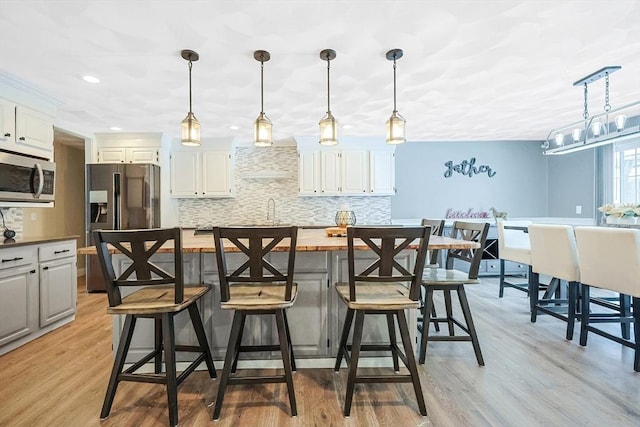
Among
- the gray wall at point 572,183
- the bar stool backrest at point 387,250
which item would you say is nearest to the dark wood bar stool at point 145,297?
the bar stool backrest at point 387,250

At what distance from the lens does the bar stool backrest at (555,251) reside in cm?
272

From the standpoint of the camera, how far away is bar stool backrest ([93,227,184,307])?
157cm

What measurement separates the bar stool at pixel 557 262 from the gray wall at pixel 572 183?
2336mm

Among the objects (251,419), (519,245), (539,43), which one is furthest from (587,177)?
(251,419)

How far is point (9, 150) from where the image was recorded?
2.82m

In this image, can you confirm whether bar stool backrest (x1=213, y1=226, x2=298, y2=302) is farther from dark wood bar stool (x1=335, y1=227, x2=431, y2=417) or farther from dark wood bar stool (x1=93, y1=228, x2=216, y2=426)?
dark wood bar stool (x1=335, y1=227, x2=431, y2=417)

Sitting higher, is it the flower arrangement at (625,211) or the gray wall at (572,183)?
the gray wall at (572,183)

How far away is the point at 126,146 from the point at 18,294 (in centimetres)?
258

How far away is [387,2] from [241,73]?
1.38m

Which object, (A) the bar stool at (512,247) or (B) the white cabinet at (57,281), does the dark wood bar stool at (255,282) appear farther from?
(A) the bar stool at (512,247)

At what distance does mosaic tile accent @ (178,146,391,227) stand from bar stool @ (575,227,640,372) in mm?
3027

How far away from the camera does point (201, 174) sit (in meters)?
5.04

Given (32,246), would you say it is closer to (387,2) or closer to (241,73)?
(241,73)

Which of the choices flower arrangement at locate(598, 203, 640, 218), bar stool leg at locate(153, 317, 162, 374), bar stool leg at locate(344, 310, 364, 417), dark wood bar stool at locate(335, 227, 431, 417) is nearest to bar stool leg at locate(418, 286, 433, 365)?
dark wood bar stool at locate(335, 227, 431, 417)
